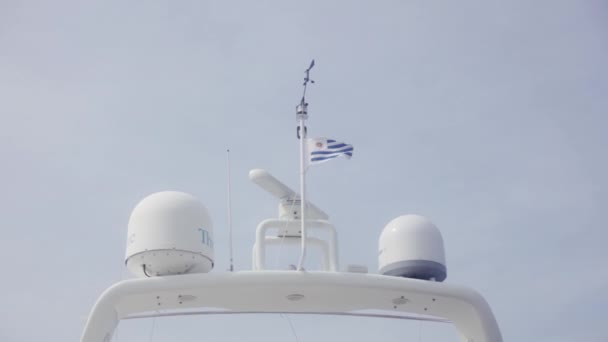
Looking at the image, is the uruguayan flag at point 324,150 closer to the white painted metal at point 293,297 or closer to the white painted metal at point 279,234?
the white painted metal at point 279,234

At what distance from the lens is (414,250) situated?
35.2ft

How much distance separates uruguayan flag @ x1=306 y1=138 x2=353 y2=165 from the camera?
1092 centimetres

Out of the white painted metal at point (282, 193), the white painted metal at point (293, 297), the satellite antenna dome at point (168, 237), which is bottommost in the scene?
the white painted metal at point (293, 297)

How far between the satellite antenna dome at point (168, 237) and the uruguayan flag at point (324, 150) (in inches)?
70.4

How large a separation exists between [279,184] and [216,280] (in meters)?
1.97

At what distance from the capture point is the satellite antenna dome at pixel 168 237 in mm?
9742

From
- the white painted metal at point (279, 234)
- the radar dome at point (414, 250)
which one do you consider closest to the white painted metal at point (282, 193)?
the white painted metal at point (279, 234)

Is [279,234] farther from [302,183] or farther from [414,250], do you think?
[414,250]

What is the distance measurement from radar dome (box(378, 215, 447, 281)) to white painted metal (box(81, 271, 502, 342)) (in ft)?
0.89

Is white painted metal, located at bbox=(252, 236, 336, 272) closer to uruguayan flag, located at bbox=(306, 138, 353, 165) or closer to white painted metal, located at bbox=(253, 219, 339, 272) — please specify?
white painted metal, located at bbox=(253, 219, 339, 272)

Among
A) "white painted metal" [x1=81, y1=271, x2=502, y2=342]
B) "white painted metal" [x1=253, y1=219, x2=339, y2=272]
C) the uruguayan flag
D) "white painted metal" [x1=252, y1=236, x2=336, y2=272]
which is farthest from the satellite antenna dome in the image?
the uruguayan flag

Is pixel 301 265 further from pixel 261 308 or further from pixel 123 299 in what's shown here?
pixel 123 299

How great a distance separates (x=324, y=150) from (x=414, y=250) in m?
1.86

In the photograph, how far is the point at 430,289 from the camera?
10445 millimetres
